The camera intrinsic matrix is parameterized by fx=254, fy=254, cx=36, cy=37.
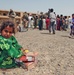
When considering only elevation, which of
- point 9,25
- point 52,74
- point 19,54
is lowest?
point 52,74

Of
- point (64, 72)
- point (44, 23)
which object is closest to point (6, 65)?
point (64, 72)

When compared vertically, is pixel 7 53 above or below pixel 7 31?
below

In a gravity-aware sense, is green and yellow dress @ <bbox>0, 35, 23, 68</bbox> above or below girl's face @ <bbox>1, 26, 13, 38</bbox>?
below

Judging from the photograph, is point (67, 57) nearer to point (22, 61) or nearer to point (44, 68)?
point (44, 68)

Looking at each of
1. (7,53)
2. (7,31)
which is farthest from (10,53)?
(7,31)

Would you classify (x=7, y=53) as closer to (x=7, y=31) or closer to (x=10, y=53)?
(x=10, y=53)

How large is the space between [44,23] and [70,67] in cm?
1490

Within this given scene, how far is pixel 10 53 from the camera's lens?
5086 millimetres

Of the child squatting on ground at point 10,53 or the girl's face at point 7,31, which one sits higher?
the girl's face at point 7,31

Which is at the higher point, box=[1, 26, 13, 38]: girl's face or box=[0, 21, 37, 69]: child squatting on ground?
box=[1, 26, 13, 38]: girl's face

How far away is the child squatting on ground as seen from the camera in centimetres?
512

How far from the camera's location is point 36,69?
17.9ft

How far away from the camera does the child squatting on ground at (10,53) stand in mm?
5117

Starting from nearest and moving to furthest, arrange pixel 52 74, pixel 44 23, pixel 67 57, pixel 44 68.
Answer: pixel 52 74 → pixel 44 68 → pixel 67 57 → pixel 44 23
